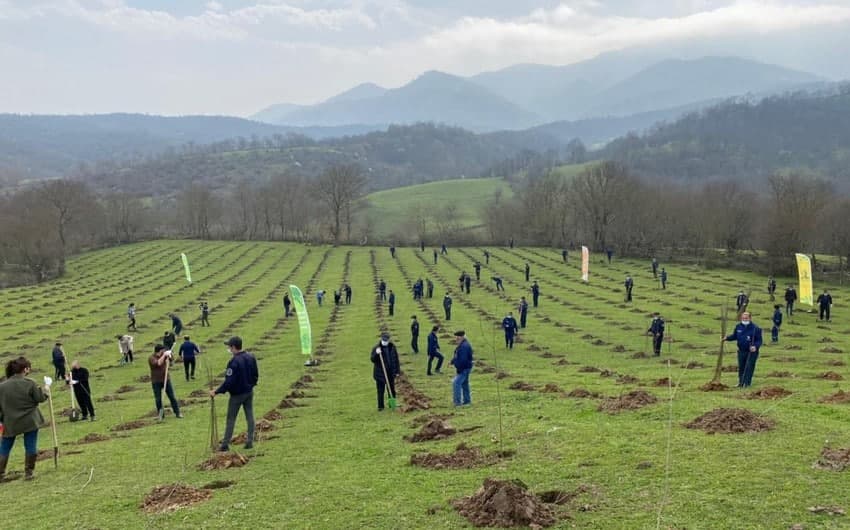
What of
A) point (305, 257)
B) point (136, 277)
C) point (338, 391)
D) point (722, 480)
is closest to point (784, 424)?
point (722, 480)

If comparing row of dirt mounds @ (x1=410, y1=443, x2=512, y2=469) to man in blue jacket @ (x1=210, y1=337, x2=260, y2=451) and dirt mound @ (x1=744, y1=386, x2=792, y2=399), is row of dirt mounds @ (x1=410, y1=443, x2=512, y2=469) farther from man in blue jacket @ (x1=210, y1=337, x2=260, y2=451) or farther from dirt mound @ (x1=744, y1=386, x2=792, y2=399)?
dirt mound @ (x1=744, y1=386, x2=792, y2=399)

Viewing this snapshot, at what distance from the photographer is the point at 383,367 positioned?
1981 centimetres

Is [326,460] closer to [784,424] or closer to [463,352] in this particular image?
[463,352]

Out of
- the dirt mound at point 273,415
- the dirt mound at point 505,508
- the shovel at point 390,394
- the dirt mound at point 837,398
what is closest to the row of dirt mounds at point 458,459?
the dirt mound at point 505,508

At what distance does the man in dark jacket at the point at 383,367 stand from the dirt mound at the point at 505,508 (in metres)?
10.3

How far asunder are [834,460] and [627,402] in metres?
6.14

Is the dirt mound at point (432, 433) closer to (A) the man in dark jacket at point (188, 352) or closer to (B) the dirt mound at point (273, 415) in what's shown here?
(B) the dirt mound at point (273, 415)

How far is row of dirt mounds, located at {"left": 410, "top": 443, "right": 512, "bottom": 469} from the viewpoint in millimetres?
12188

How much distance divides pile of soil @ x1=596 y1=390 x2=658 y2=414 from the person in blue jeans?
4.27m

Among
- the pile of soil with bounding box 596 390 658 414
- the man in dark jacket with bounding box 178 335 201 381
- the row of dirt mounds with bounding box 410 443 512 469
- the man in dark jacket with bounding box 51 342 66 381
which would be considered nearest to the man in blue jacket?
the row of dirt mounds with bounding box 410 443 512 469

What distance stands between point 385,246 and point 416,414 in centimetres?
10687

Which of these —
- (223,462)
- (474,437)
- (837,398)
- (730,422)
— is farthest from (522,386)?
(223,462)

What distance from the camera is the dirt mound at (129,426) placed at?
66.9 feet

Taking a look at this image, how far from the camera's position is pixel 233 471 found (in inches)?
525
